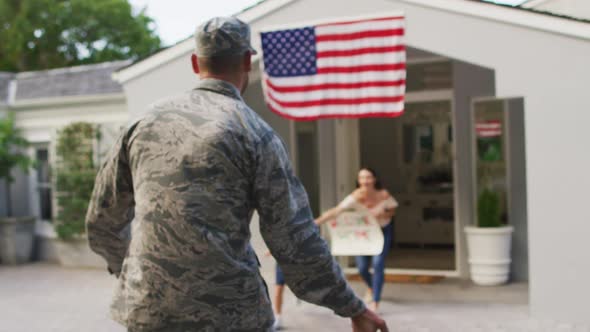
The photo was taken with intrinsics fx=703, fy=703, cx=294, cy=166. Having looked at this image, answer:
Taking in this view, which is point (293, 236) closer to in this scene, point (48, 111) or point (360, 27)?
point (360, 27)

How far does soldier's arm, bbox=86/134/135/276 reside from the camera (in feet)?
6.91

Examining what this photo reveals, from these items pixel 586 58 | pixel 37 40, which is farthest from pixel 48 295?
pixel 37 40

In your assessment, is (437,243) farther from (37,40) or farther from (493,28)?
(37,40)

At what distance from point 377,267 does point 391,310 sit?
617 millimetres

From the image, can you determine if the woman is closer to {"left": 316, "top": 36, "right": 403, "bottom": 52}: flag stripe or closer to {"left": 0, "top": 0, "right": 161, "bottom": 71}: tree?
{"left": 316, "top": 36, "right": 403, "bottom": 52}: flag stripe

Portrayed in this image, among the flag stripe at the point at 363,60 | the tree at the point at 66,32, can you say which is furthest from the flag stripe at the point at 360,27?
the tree at the point at 66,32

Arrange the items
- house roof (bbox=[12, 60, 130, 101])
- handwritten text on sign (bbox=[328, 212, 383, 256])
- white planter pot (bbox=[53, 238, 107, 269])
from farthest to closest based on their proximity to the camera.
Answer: house roof (bbox=[12, 60, 130, 101])
white planter pot (bbox=[53, 238, 107, 269])
handwritten text on sign (bbox=[328, 212, 383, 256])

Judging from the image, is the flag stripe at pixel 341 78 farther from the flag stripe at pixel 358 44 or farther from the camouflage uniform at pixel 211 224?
the camouflage uniform at pixel 211 224

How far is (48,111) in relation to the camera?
12195 mm

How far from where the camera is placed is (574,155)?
6395 mm

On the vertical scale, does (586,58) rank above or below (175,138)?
above

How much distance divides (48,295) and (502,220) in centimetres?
592

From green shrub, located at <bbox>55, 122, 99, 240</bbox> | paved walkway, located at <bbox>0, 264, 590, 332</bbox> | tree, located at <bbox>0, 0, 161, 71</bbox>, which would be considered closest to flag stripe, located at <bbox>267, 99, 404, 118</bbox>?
paved walkway, located at <bbox>0, 264, 590, 332</bbox>

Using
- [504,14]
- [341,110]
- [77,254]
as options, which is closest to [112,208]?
[341,110]
